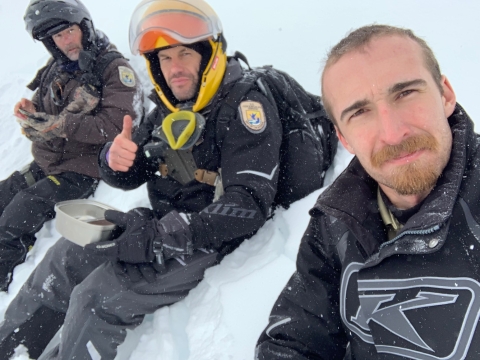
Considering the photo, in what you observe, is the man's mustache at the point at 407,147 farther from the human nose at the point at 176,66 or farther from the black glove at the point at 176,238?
the human nose at the point at 176,66

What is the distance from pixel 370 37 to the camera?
147cm

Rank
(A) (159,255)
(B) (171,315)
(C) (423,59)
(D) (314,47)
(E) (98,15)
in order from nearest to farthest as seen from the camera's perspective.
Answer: (C) (423,59)
(A) (159,255)
(B) (171,315)
(D) (314,47)
(E) (98,15)

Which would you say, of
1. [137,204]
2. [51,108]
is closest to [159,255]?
[137,204]

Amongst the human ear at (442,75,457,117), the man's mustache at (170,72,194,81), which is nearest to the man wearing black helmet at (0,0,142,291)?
the man's mustache at (170,72,194,81)

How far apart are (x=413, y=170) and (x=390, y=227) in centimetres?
26

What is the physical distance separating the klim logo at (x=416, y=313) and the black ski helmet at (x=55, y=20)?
345cm

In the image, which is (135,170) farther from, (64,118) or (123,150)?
(64,118)

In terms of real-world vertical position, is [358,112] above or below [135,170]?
above

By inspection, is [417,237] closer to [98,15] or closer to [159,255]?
[159,255]

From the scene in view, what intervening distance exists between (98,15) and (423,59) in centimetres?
741

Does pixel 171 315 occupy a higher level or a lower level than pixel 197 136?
lower

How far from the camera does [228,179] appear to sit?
7.66ft

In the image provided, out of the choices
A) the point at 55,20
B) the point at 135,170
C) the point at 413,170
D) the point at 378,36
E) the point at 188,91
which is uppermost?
the point at 55,20

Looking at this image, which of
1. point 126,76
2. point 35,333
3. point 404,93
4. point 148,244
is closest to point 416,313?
point 404,93
